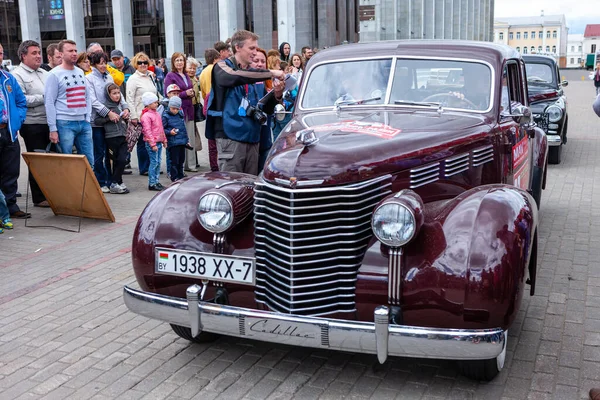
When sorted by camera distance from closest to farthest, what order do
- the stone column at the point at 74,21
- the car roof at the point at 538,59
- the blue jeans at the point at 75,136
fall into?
1. the blue jeans at the point at 75,136
2. the car roof at the point at 538,59
3. the stone column at the point at 74,21

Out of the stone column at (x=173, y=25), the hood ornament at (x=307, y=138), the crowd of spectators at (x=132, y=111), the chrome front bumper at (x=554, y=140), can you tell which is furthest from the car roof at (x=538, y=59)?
the stone column at (x=173, y=25)

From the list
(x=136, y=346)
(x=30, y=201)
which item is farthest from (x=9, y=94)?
(x=136, y=346)

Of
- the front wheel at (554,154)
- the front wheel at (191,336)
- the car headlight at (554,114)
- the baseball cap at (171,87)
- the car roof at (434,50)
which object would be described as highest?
the car roof at (434,50)

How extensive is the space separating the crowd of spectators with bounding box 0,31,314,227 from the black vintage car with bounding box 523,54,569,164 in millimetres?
4457

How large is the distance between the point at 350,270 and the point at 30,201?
7.07m

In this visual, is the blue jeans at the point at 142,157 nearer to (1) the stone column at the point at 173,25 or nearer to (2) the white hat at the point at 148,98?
(2) the white hat at the point at 148,98

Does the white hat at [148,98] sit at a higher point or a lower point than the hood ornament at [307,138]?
lower

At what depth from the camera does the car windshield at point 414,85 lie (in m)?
4.77

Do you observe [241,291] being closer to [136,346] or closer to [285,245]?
[285,245]

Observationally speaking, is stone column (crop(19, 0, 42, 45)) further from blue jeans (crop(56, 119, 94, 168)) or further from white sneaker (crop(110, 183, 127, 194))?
blue jeans (crop(56, 119, 94, 168))

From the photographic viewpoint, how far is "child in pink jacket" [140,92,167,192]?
962 cm

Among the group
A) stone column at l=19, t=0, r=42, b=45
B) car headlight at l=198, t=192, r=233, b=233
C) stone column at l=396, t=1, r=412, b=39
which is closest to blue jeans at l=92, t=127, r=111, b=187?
car headlight at l=198, t=192, r=233, b=233

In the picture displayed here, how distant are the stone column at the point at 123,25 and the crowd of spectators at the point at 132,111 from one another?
116 feet

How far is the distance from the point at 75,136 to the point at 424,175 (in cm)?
595
